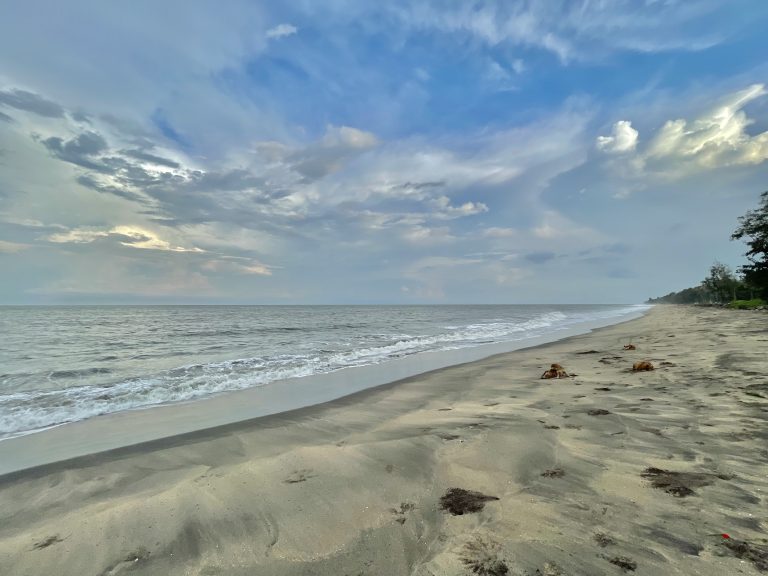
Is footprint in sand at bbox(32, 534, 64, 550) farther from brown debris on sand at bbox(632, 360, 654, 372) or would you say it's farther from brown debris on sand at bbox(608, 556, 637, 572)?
brown debris on sand at bbox(632, 360, 654, 372)

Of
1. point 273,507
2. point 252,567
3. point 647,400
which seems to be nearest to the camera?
point 252,567

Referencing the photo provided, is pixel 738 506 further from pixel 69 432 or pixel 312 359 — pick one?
pixel 312 359

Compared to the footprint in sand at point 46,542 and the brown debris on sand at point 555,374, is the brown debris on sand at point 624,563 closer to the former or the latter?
the footprint in sand at point 46,542

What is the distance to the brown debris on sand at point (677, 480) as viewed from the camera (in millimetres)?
3756

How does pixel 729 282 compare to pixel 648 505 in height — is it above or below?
above

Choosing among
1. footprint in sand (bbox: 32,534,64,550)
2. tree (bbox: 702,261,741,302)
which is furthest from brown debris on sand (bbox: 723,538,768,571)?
tree (bbox: 702,261,741,302)

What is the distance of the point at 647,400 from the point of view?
7312mm

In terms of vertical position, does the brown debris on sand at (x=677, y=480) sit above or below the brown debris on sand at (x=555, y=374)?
below

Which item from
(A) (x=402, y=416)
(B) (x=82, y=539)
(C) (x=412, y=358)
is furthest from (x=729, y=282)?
(B) (x=82, y=539)

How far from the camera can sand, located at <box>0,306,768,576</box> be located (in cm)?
303

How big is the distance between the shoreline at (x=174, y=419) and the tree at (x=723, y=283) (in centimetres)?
9699

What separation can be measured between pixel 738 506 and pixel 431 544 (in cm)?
282

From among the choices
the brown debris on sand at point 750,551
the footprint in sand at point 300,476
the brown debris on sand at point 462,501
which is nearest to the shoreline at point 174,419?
the footprint in sand at point 300,476

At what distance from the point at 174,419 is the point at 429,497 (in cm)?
683
